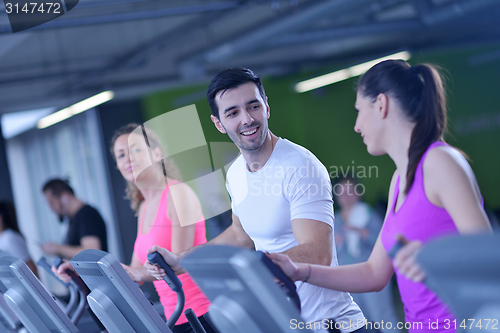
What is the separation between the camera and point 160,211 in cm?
216

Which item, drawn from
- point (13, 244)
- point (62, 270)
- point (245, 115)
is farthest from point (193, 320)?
point (13, 244)

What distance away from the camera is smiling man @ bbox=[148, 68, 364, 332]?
1589 millimetres

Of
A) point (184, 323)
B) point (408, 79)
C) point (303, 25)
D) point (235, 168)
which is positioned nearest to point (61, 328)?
point (184, 323)

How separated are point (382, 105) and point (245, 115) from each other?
453mm

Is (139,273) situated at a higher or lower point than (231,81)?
lower

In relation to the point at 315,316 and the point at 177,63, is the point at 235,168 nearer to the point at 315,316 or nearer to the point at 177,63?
the point at 315,316

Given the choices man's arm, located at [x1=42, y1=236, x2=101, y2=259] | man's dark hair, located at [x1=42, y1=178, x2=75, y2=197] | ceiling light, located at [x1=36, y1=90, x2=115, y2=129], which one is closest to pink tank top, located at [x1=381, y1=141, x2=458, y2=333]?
man's arm, located at [x1=42, y1=236, x2=101, y2=259]

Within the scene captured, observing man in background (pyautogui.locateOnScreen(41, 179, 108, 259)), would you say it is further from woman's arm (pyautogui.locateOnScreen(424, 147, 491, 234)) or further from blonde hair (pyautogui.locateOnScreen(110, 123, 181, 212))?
woman's arm (pyautogui.locateOnScreen(424, 147, 491, 234))

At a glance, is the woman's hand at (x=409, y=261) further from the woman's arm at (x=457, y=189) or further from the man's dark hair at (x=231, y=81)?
the man's dark hair at (x=231, y=81)

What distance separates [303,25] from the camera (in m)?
4.96

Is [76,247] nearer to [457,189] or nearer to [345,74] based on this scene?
[345,74]

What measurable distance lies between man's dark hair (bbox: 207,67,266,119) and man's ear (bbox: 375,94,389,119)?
1.48 feet

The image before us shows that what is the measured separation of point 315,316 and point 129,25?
21.1 feet

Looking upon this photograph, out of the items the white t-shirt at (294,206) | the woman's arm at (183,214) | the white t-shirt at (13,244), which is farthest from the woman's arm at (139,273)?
the white t-shirt at (13,244)
